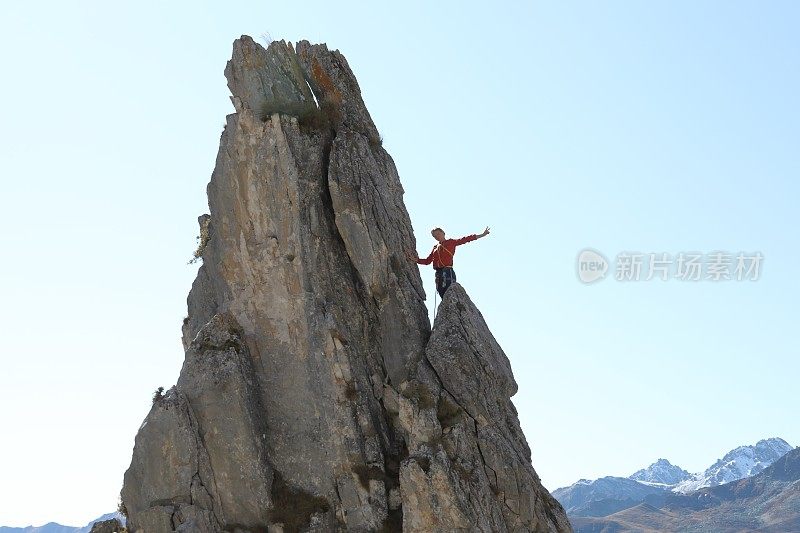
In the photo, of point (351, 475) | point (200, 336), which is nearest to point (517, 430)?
point (351, 475)

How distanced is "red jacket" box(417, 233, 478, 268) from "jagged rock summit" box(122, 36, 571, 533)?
1168 millimetres

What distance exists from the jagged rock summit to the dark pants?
3.04 ft

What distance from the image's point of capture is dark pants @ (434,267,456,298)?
38156 mm

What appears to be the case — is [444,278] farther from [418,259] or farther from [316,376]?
[316,376]

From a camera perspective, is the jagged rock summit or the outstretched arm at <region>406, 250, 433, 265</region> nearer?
the jagged rock summit

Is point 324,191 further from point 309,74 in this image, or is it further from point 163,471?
point 163,471

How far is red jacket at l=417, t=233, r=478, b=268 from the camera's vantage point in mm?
38406

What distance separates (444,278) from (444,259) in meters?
0.78

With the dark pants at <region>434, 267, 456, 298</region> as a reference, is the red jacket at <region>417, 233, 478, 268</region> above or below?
above

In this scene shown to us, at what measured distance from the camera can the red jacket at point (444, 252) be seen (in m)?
38.4

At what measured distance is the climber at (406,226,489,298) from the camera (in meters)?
38.2

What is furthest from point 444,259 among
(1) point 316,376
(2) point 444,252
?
(1) point 316,376

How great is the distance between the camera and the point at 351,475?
1326 inches

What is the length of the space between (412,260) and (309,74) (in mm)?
8800
